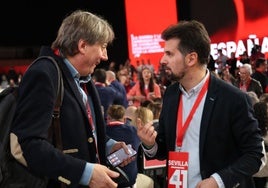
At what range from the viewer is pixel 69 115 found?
1.87 meters

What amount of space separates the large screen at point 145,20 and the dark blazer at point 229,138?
10601 millimetres

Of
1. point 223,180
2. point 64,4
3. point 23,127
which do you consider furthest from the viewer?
point 64,4

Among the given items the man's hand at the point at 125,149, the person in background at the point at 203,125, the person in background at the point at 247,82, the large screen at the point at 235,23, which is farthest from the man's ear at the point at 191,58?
the large screen at the point at 235,23

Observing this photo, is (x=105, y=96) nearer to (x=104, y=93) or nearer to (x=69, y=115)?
(x=104, y=93)

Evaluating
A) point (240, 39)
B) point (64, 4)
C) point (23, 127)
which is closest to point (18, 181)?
point (23, 127)

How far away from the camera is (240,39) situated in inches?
466

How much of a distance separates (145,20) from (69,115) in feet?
36.6

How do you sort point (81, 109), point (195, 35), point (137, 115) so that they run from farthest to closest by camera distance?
point (137, 115) < point (195, 35) < point (81, 109)

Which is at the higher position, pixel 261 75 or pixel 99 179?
pixel 99 179

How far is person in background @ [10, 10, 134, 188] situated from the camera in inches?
68.6

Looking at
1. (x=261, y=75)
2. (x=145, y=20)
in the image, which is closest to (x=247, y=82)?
(x=261, y=75)

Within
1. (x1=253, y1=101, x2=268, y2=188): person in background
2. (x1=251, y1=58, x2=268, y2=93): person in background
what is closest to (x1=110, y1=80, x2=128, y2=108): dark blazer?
(x1=251, y1=58, x2=268, y2=93): person in background

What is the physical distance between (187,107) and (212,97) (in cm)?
14

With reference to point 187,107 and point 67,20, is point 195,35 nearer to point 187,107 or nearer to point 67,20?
point 187,107
